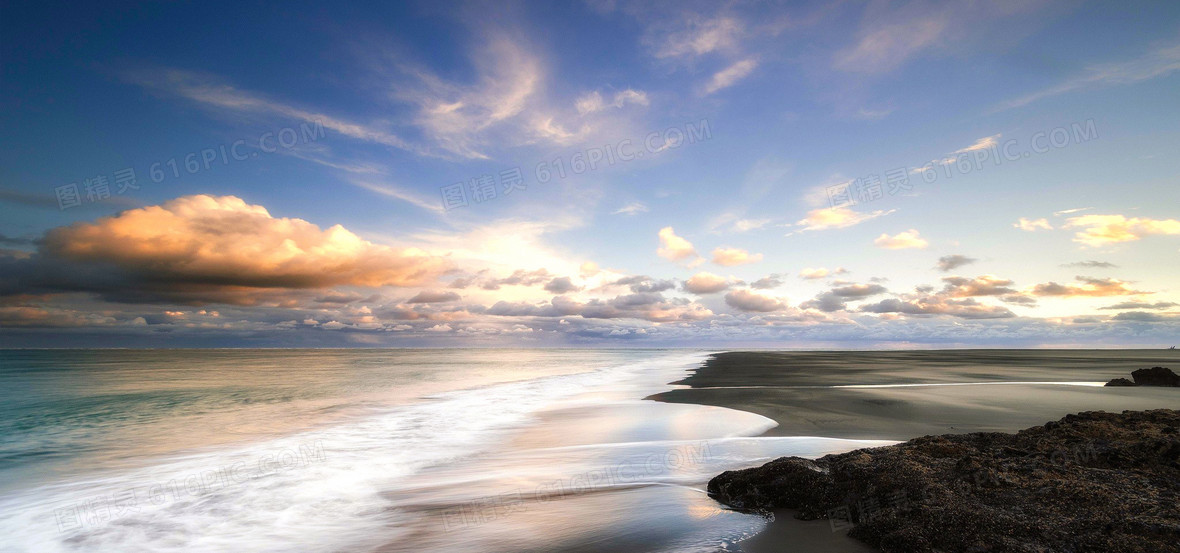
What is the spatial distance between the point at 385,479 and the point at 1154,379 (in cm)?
2724

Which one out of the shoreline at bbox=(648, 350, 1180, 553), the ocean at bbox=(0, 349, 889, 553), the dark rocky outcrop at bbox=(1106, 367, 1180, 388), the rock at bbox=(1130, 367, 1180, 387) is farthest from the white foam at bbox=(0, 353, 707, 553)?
the rock at bbox=(1130, 367, 1180, 387)

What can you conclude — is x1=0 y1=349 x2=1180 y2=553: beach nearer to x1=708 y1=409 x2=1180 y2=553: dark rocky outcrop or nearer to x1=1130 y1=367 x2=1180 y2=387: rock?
x1=708 y1=409 x2=1180 y2=553: dark rocky outcrop

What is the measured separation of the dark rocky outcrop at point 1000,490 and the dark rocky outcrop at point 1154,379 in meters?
19.1

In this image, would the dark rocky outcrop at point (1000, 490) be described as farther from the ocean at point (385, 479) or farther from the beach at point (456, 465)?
the ocean at point (385, 479)

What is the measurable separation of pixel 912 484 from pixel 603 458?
488 cm

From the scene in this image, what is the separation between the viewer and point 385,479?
7973 mm

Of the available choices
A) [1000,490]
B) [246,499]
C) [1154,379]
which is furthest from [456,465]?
[1154,379]

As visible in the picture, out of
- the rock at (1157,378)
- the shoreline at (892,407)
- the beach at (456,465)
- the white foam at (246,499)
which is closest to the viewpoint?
the shoreline at (892,407)

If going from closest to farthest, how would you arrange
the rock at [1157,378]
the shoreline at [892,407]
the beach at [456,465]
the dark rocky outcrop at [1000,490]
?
the dark rocky outcrop at [1000,490] < the shoreline at [892,407] < the beach at [456,465] < the rock at [1157,378]

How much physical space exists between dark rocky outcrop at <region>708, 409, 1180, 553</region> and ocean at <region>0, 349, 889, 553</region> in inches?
30.5

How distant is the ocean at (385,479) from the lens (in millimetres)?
5145

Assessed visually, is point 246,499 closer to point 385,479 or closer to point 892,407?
point 385,479

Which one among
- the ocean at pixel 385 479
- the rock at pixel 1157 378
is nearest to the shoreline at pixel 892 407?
the ocean at pixel 385 479

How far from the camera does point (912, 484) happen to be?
14.2ft
